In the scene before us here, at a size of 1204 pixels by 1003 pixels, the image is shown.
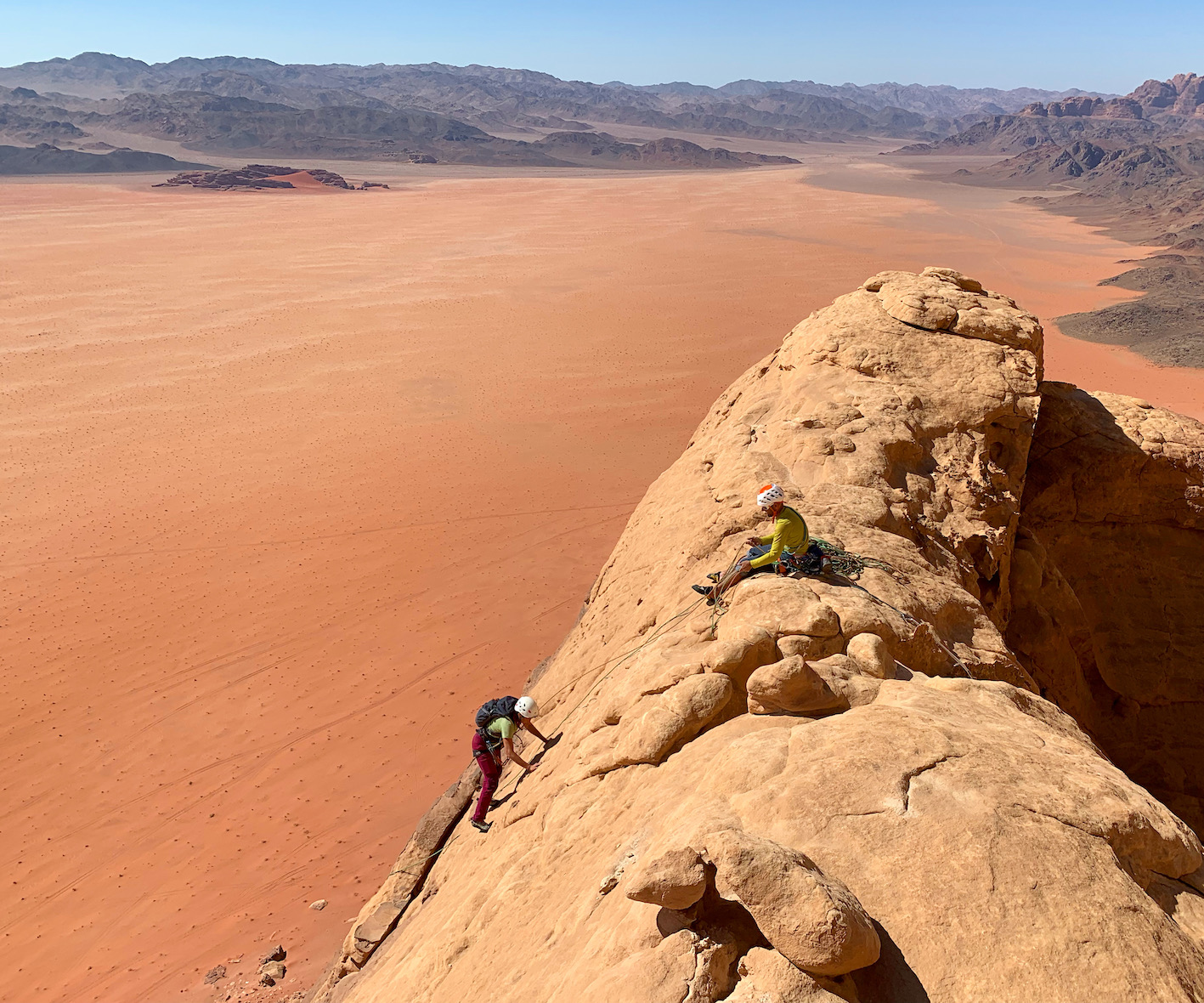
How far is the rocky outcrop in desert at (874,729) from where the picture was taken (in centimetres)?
300

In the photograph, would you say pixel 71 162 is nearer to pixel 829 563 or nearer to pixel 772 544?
pixel 772 544

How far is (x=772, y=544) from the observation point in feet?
17.7

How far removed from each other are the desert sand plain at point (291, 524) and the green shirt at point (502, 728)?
2834 millimetres

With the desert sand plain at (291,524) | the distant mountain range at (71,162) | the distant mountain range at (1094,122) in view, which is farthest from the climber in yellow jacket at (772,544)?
the distant mountain range at (1094,122)

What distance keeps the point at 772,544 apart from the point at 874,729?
171 centimetres

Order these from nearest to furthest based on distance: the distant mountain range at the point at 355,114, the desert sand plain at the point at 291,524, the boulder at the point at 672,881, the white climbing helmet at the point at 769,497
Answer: the boulder at the point at 672,881 < the white climbing helmet at the point at 769,497 < the desert sand plain at the point at 291,524 < the distant mountain range at the point at 355,114

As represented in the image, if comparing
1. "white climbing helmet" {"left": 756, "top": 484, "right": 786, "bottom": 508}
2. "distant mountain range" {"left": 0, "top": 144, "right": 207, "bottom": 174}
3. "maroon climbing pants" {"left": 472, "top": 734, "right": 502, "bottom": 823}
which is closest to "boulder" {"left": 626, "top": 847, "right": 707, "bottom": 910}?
"white climbing helmet" {"left": 756, "top": 484, "right": 786, "bottom": 508}

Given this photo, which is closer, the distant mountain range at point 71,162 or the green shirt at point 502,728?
the green shirt at point 502,728

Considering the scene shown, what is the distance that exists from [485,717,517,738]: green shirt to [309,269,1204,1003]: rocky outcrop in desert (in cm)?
33

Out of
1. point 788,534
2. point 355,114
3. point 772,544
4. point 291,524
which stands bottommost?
point 291,524

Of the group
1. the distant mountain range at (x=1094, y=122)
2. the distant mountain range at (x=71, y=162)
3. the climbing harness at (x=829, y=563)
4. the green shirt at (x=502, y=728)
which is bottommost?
the green shirt at (x=502, y=728)

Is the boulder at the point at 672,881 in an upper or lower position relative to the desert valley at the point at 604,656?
upper

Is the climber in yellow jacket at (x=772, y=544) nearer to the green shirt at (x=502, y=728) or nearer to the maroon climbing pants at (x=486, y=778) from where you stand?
the green shirt at (x=502, y=728)

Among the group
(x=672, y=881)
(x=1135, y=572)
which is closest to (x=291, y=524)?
(x=1135, y=572)
